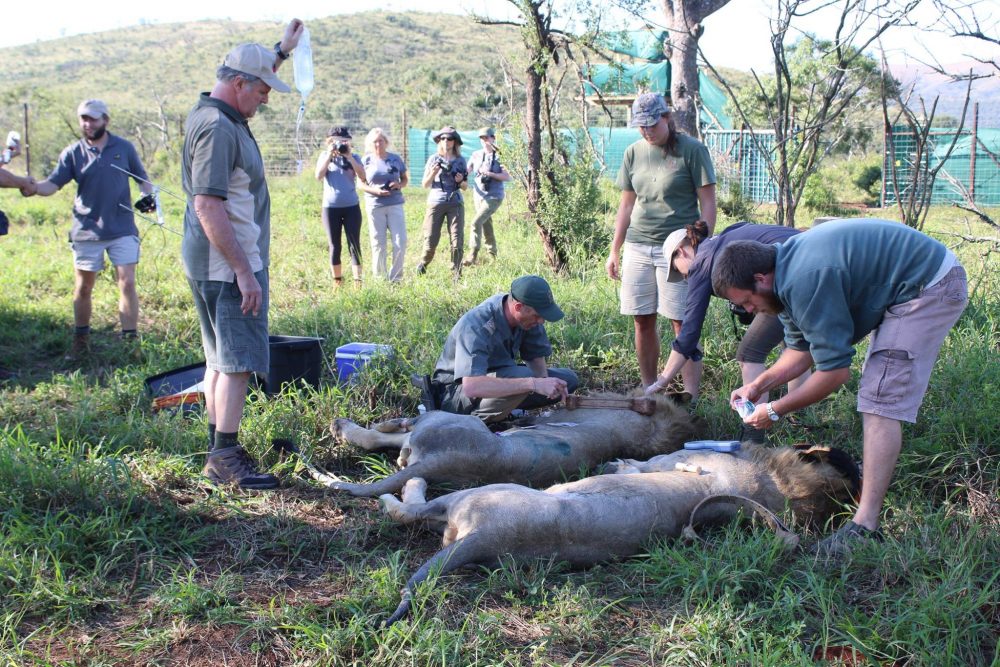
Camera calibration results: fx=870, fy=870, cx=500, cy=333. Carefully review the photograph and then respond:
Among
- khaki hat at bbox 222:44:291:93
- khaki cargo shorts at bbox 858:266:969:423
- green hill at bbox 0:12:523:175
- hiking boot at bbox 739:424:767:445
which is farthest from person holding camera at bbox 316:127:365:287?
green hill at bbox 0:12:523:175

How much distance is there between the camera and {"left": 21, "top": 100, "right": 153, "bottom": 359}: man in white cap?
659 centimetres

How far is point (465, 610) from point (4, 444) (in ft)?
7.99

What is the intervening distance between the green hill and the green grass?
1820cm

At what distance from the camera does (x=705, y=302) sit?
450 cm

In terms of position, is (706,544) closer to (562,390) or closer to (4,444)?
(562,390)

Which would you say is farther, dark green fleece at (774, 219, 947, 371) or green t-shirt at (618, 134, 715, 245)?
green t-shirt at (618, 134, 715, 245)

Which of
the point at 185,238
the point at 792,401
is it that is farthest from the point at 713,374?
the point at 185,238

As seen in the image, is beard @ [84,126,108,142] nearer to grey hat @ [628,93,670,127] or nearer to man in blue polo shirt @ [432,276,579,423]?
man in blue polo shirt @ [432,276,579,423]

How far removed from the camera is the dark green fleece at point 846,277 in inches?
133

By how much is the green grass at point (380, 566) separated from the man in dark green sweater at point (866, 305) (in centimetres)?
40

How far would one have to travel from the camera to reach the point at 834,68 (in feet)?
20.4

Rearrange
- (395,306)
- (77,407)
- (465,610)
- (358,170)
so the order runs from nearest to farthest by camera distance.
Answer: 1. (465,610)
2. (77,407)
3. (395,306)
4. (358,170)

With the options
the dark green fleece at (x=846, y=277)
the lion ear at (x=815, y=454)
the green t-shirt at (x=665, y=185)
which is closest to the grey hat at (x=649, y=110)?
the green t-shirt at (x=665, y=185)

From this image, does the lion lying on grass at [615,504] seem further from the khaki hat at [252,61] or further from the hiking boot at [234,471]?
the khaki hat at [252,61]
